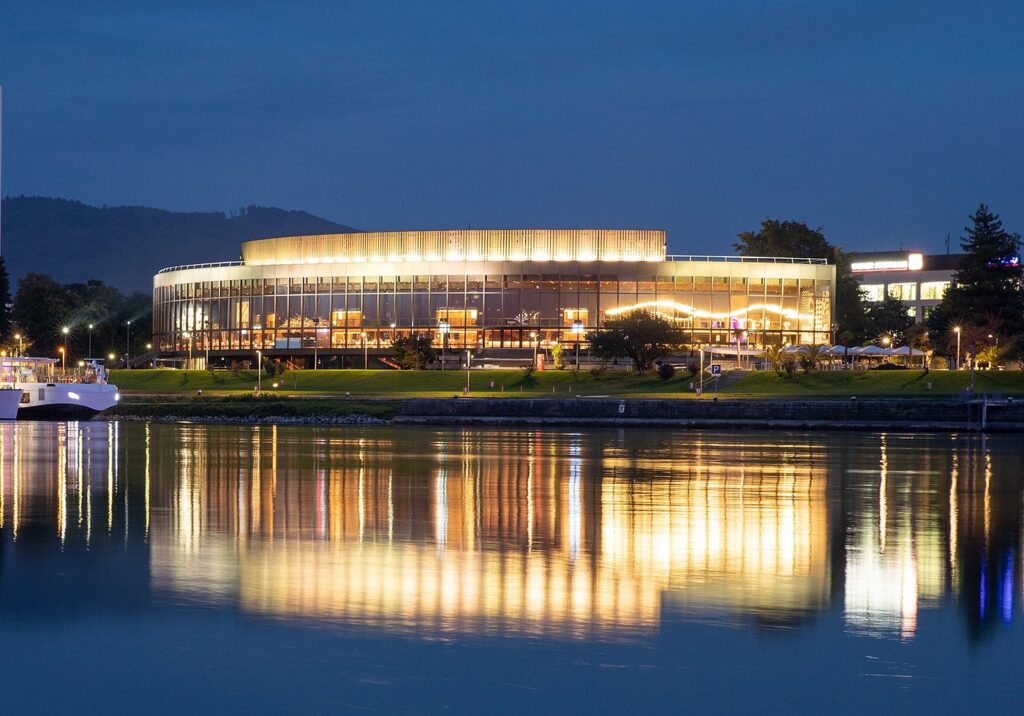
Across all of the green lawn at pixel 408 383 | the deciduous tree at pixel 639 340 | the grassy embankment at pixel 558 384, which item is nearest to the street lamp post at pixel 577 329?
the deciduous tree at pixel 639 340

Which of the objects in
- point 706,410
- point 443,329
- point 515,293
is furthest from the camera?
point 515,293

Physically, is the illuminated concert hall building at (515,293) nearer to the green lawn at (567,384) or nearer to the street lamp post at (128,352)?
the street lamp post at (128,352)

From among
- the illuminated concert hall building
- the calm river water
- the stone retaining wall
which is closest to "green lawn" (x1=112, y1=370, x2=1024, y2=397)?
the stone retaining wall

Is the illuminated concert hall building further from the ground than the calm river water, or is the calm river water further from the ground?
the illuminated concert hall building

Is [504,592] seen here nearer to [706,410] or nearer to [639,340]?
[706,410]

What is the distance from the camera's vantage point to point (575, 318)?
135 meters

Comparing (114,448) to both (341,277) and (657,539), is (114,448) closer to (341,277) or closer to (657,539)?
(657,539)

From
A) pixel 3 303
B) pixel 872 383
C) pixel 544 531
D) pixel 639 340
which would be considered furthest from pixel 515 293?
pixel 544 531

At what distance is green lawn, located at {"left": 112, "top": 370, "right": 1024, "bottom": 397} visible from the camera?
89.7 metres

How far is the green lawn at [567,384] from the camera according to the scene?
3531 inches

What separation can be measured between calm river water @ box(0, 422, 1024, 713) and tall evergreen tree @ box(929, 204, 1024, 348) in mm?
83198

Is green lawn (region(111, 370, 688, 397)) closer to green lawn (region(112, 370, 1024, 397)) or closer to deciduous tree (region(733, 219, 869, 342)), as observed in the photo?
green lawn (region(112, 370, 1024, 397))

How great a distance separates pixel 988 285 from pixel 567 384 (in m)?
39.8

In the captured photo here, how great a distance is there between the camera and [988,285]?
117 m
